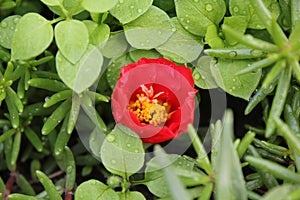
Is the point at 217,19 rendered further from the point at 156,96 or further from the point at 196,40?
the point at 156,96

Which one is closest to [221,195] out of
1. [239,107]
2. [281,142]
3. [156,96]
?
[156,96]

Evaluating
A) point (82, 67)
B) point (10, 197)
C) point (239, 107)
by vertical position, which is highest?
point (82, 67)

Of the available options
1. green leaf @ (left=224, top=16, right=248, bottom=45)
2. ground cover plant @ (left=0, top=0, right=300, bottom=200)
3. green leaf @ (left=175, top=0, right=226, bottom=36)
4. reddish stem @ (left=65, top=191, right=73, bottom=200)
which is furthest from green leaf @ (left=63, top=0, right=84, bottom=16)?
reddish stem @ (left=65, top=191, right=73, bottom=200)

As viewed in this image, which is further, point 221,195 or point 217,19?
point 217,19

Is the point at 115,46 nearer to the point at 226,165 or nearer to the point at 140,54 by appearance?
the point at 140,54

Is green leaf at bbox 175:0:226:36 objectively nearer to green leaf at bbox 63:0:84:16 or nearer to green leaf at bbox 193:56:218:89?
green leaf at bbox 193:56:218:89

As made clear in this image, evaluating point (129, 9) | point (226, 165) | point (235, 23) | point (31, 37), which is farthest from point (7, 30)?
point (226, 165)

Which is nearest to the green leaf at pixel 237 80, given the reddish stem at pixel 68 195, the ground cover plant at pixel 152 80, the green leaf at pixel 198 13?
the ground cover plant at pixel 152 80

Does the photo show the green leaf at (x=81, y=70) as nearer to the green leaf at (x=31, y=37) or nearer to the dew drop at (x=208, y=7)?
the green leaf at (x=31, y=37)

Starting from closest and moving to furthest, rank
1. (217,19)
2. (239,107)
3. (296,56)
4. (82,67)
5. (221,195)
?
(221,195) → (296,56) → (82,67) → (217,19) → (239,107)
